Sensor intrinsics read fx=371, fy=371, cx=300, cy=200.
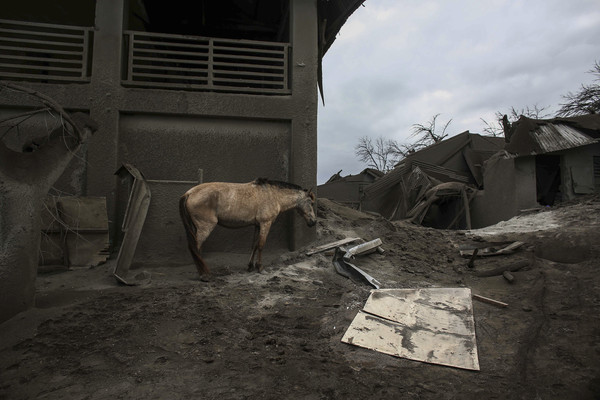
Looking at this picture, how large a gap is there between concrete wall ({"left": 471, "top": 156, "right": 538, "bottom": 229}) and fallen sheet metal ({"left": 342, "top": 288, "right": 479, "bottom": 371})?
7.25m

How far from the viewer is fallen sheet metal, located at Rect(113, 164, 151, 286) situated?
5719 millimetres

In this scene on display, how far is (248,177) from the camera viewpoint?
24.2ft

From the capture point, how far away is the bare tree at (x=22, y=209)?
3.99 m

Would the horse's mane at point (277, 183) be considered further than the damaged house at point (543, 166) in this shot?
No

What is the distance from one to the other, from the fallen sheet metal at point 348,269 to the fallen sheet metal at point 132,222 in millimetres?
3098

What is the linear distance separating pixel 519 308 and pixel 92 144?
7.37m

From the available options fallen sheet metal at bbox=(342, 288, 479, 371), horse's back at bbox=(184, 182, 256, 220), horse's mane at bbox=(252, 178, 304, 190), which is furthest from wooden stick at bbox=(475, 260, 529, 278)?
horse's back at bbox=(184, 182, 256, 220)

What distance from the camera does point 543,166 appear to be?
12000 mm

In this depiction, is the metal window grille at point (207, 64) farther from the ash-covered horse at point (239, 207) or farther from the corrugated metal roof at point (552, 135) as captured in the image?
the corrugated metal roof at point (552, 135)

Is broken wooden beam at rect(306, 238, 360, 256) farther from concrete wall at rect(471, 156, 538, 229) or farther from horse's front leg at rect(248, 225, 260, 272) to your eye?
concrete wall at rect(471, 156, 538, 229)

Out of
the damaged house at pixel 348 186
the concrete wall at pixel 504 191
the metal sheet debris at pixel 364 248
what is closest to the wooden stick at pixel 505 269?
the metal sheet debris at pixel 364 248

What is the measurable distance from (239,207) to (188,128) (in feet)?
6.93

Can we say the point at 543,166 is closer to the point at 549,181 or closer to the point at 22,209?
the point at 549,181

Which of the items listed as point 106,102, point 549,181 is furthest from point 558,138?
point 106,102
